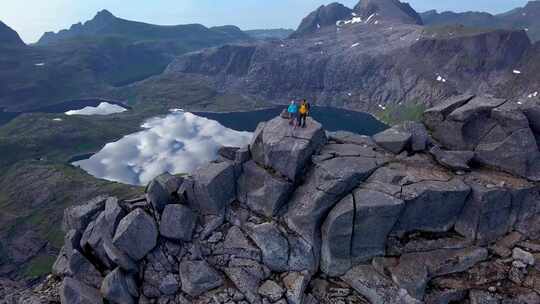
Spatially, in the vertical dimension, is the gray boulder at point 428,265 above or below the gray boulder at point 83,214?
below

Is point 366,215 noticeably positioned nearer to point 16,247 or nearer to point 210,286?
point 210,286

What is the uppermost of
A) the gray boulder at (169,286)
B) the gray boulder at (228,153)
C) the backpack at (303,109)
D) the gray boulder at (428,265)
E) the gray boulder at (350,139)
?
the backpack at (303,109)

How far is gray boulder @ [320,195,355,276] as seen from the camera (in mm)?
30547

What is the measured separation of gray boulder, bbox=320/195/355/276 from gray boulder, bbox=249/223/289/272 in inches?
128

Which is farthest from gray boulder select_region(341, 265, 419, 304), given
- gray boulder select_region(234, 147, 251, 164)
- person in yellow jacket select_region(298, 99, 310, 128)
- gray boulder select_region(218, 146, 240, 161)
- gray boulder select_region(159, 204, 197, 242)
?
gray boulder select_region(218, 146, 240, 161)

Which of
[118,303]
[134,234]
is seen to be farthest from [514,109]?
[118,303]

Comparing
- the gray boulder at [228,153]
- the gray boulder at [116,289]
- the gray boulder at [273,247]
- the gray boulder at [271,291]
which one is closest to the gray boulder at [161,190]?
the gray boulder at [228,153]

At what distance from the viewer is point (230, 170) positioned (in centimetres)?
3528

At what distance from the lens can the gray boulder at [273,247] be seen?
3138 centimetres

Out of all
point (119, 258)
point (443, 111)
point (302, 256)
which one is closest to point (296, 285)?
point (302, 256)

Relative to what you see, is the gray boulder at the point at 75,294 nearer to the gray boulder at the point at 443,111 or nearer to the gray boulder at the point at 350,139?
the gray boulder at the point at 350,139

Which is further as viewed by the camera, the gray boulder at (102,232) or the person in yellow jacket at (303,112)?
the person in yellow jacket at (303,112)

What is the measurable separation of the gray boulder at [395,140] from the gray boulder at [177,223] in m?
20.4

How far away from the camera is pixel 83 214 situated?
117 feet
